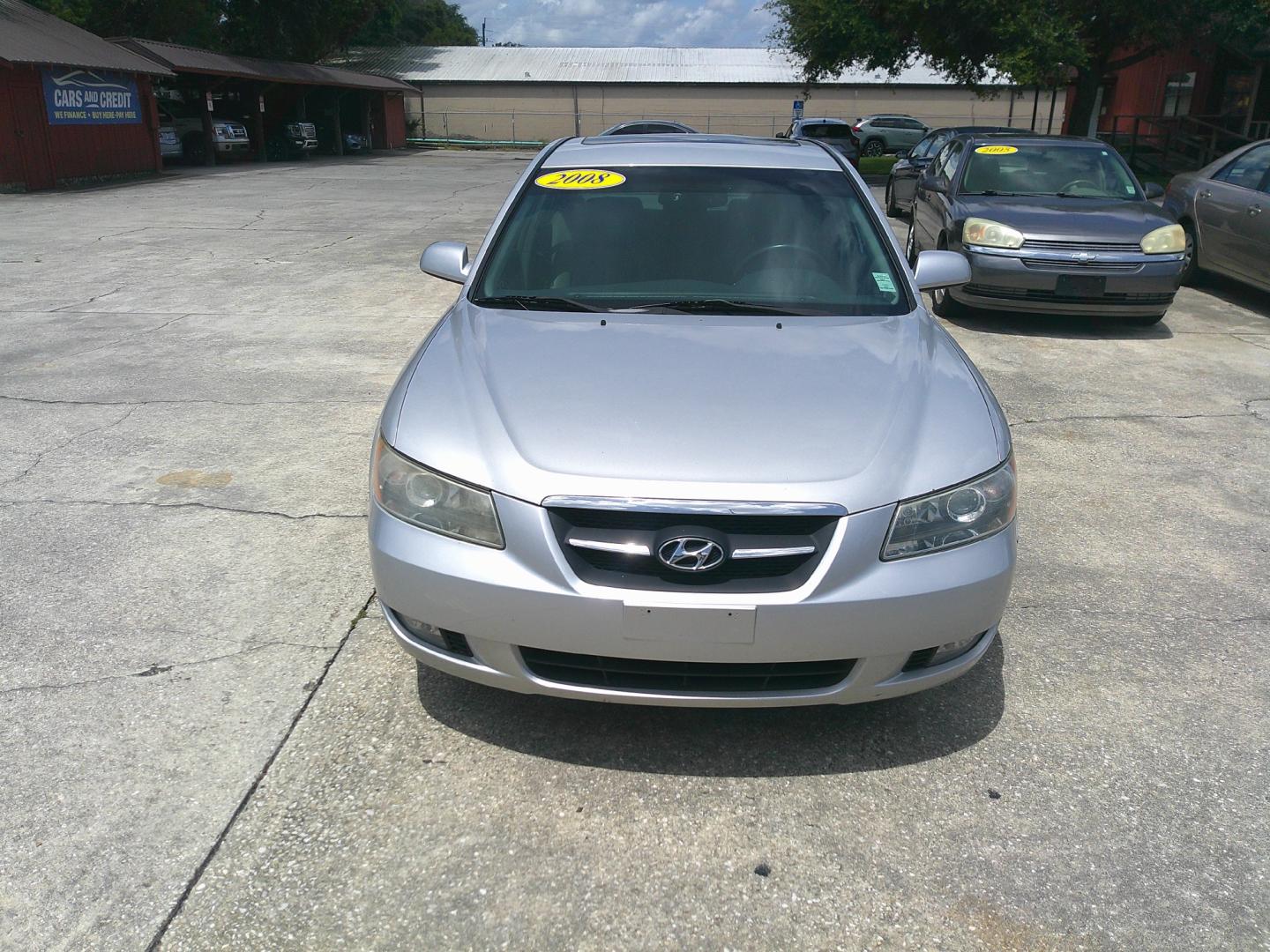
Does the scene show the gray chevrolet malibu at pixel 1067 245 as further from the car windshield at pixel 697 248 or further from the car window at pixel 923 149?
the car window at pixel 923 149

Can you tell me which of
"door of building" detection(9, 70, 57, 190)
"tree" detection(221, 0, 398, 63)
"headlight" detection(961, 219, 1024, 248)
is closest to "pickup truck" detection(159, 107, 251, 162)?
"door of building" detection(9, 70, 57, 190)

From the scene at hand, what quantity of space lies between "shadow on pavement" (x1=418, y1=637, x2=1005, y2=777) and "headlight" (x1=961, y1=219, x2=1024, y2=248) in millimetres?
5932

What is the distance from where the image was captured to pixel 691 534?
252 centimetres

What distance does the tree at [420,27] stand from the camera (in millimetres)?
69938

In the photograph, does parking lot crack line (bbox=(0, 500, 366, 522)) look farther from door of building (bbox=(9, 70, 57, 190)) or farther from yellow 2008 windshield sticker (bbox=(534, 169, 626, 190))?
door of building (bbox=(9, 70, 57, 190))

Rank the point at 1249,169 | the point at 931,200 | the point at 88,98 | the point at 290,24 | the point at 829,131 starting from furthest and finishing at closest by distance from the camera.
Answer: the point at 290,24 → the point at 829,131 → the point at 88,98 → the point at 931,200 → the point at 1249,169

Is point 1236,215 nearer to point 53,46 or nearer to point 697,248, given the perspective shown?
point 697,248

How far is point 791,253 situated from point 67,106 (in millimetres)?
23222

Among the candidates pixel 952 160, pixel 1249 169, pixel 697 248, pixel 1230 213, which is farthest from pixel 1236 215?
pixel 697 248

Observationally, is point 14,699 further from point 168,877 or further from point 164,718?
point 168,877

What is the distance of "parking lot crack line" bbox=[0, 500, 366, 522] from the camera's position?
4555 mm

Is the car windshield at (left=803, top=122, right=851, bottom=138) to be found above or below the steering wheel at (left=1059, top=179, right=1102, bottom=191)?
below

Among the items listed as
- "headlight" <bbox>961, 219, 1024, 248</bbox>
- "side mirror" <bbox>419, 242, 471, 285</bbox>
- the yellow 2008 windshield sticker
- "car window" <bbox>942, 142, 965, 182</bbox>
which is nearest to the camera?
the yellow 2008 windshield sticker

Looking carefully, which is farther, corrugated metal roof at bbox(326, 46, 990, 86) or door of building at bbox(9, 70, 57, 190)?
corrugated metal roof at bbox(326, 46, 990, 86)
